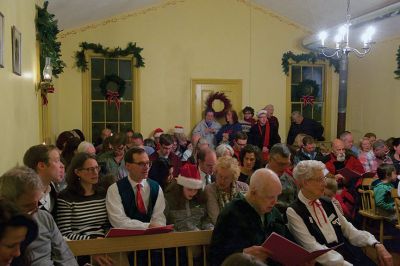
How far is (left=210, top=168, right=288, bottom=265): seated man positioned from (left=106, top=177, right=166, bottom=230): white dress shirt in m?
0.51

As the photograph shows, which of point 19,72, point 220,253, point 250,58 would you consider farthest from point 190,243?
→ point 250,58

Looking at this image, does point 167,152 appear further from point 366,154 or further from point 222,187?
point 366,154

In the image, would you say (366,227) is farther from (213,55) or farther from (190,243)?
(213,55)

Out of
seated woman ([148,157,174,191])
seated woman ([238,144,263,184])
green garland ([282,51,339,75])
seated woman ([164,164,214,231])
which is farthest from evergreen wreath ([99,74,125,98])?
seated woman ([164,164,214,231])

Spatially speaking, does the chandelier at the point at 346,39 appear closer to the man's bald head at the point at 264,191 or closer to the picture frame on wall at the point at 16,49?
the man's bald head at the point at 264,191

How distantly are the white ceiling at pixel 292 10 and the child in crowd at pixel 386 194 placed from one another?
3004 mm

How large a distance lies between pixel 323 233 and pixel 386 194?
217 centimetres

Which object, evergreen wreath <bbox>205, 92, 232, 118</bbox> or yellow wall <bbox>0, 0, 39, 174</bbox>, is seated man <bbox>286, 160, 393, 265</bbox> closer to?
yellow wall <bbox>0, 0, 39, 174</bbox>

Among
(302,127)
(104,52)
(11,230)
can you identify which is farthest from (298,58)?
(11,230)

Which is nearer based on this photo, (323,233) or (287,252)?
(287,252)

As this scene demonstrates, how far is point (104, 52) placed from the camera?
7.91m

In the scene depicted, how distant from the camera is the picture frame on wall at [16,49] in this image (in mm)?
3332

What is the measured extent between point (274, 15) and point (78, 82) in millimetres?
4189

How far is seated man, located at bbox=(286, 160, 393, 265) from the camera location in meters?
2.57
